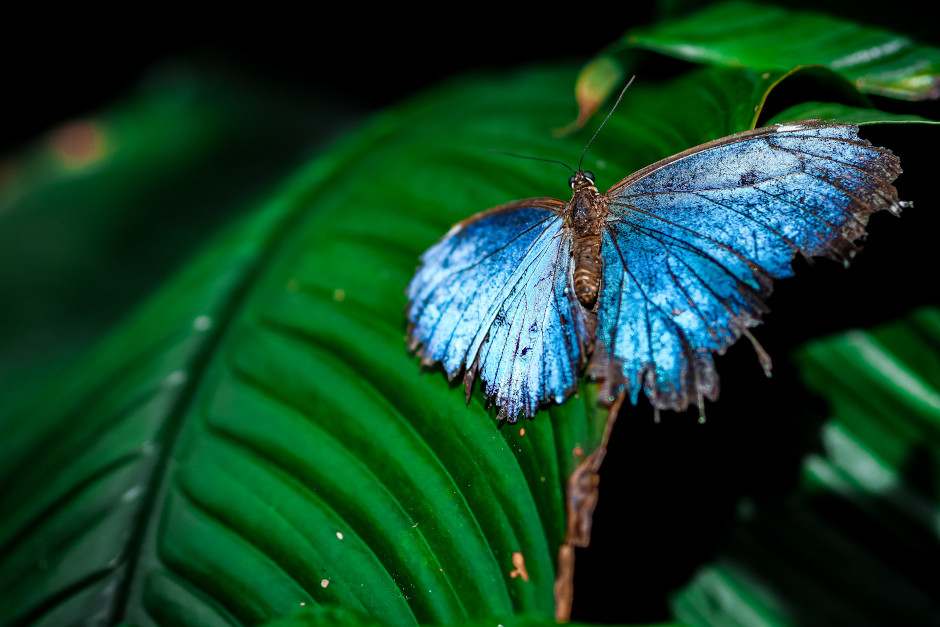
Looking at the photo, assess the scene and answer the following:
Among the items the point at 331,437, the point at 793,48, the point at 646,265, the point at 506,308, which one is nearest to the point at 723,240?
the point at 646,265

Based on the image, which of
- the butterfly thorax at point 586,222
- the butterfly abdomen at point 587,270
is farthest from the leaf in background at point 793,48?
the butterfly abdomen at point 587,270

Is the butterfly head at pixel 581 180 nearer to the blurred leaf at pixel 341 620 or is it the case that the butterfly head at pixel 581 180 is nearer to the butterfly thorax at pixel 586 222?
the butterfly thorax at pixel 586 222

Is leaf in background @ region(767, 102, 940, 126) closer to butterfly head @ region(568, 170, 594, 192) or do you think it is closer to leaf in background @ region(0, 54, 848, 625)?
leaf in background @ region(0, 54, 848, 625)

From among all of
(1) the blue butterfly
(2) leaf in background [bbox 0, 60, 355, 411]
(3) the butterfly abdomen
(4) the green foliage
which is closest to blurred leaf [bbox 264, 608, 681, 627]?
(4) the green foliage

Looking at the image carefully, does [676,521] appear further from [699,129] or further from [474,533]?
[699,129]

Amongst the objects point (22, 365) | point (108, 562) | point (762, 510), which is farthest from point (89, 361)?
point (762, 510)

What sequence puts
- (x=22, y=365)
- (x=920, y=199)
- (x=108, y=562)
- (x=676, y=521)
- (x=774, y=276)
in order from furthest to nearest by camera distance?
1. (x=22, y=365)
2. (x=676, y=521)
3. (x=920, y=199)
4. (x=108, y=562)
5. (x=774, y=276)
